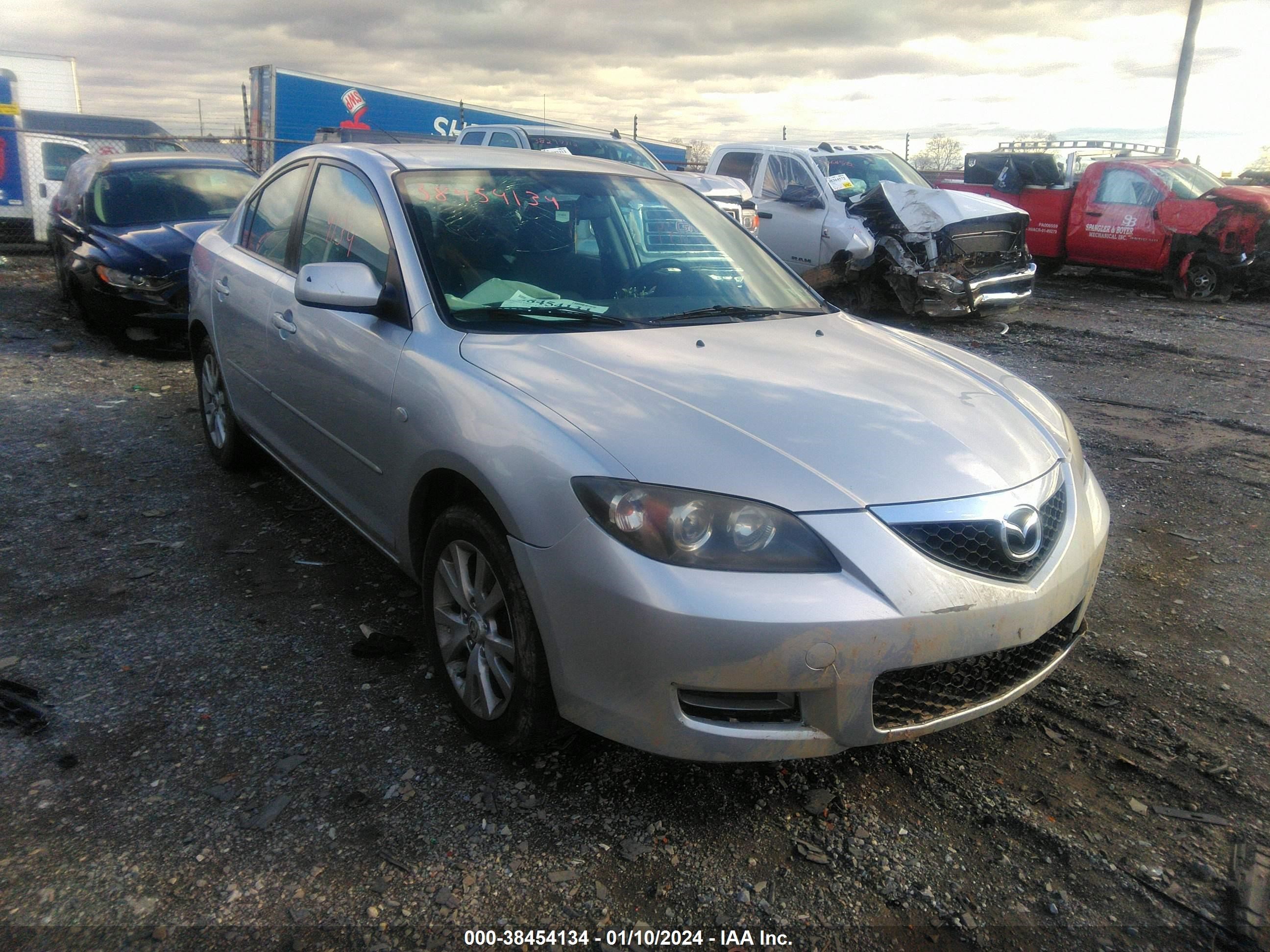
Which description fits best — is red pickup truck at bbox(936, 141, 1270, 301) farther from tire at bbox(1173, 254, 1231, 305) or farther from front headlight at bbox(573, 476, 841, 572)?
front headlight at bbox(573, 476, 841, 572)

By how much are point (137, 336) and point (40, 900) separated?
22.9 feet

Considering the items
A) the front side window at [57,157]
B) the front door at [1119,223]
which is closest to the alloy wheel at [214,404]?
the front door at [1119,223]

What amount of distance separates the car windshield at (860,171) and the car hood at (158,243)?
6841 millimetres

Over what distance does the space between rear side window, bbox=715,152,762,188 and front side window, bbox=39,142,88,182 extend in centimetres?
1069

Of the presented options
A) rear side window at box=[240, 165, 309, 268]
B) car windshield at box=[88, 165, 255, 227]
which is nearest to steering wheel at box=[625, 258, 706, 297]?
rear side window at box=[240, 165, 309, 268]

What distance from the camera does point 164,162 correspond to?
914 centimetres

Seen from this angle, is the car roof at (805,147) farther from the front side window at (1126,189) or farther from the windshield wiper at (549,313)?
the windshield wiper at (549,313)

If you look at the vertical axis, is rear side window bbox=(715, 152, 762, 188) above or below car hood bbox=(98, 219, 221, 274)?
above

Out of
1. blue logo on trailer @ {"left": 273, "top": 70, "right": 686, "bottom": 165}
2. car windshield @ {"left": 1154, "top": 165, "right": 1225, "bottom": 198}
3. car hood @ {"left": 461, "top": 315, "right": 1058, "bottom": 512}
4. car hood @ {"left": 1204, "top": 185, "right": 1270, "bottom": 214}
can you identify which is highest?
blue logo on trailer @ {"left": 273, "top": 70, "right": 686, "bottom": 165}

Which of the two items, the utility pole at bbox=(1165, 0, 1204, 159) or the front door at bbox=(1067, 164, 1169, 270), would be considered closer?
the front door at bbox=(1067, 164, 1169, 270)

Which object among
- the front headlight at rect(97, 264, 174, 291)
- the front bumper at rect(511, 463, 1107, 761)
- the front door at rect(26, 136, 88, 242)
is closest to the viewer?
the front bumper at rect(511, 463, 1107, 761)

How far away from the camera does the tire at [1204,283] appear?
12.1 m

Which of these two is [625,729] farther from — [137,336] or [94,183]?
[94,183]

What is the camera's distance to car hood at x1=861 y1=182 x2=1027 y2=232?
32.6 ft
